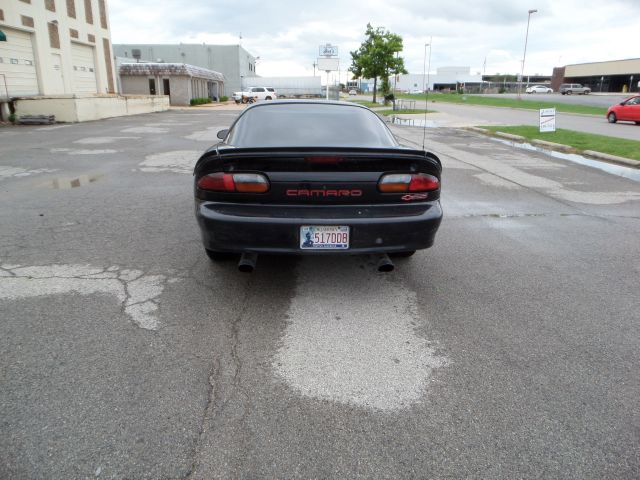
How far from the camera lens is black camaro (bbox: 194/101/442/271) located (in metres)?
3.46

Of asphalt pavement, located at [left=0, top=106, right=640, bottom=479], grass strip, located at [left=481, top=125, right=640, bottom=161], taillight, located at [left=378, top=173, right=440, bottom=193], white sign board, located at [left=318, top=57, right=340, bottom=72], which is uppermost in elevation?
white sign board, located at [left=318, top=57, right=340, bottom=72]

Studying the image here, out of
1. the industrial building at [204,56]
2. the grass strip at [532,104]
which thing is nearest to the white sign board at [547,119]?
the grass strip at [532,104]

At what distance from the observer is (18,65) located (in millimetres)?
21766

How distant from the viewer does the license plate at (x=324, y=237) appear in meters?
3.46

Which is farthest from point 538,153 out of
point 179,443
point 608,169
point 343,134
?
point 179,443

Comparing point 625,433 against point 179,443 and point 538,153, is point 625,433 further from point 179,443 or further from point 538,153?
point 538,153

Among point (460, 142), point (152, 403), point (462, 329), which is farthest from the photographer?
point (460, 142)

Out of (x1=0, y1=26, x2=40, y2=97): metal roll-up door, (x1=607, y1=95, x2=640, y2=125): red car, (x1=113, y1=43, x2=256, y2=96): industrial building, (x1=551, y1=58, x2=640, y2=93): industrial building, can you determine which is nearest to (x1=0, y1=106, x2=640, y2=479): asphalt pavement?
(x1=0, y1=26, x2=40, y2=97): metal roll-up door

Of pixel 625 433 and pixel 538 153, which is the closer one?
pixel 625 433

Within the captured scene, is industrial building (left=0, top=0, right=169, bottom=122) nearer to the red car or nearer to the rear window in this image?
the rear window

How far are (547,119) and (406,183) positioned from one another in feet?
51.9

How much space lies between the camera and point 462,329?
3.36 m

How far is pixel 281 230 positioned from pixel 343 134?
4.50ft

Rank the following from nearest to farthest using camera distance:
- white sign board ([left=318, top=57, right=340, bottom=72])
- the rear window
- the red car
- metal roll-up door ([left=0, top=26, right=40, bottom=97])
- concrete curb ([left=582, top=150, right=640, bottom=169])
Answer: the rear window → concrete curb ([left=582, top=150, right=640, bottom=169]) → metal roll-up door ([left=0, top=26, right=40, bottom=97]) → the red car → white sign board ([left=318, top=57, right=340, bottom=72])
